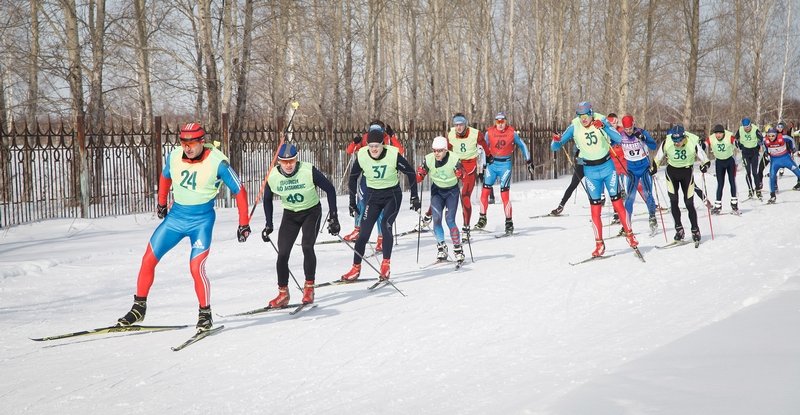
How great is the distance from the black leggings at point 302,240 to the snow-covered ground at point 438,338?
499mm

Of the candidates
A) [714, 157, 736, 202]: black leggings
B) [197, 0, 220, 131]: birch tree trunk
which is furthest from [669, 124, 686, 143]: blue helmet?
[197, 0, 220, 131]: birch tree trunk

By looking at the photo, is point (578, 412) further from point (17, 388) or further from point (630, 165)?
point (630, 165)

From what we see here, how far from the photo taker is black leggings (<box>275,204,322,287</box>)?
849 cm

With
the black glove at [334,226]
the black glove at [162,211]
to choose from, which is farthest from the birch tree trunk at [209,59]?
the black glove at [162,211]

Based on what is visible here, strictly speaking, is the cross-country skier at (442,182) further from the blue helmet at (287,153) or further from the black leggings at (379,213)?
the blue helmet at (287,153)

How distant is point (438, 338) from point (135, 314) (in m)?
2.88

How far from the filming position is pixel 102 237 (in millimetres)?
14133

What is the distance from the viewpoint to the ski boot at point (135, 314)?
7309 millimetres

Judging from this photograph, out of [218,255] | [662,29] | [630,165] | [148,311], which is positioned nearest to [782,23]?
[662,29]

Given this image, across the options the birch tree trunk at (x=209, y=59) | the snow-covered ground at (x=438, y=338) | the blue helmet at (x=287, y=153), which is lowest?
the snow-covered ground at (x=438, y=338)

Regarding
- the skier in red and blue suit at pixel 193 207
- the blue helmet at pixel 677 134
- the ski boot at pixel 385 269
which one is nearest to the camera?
the skier in red and blue suit at pixel 193 207

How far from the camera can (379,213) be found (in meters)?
10.2

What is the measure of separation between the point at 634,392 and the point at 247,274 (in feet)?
23.7

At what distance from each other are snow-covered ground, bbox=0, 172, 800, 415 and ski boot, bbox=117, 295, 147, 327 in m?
0.21
